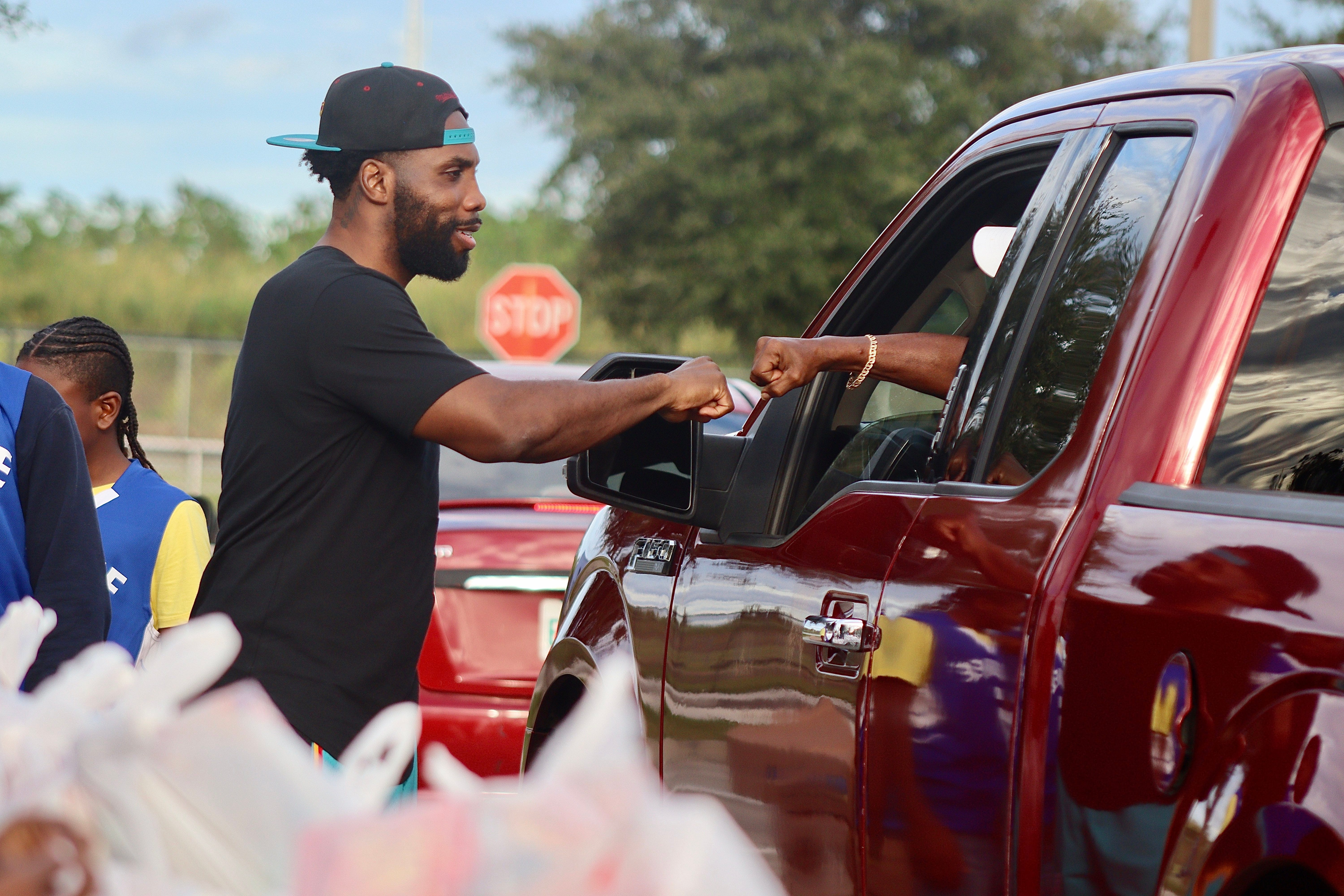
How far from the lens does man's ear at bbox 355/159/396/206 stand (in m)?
3.20

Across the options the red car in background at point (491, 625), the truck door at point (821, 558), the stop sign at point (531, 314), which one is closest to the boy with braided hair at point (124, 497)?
the red car in background at point (491, 625)

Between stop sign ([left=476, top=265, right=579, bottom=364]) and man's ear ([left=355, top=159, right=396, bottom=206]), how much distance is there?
50.3ft

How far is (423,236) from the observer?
324 cm

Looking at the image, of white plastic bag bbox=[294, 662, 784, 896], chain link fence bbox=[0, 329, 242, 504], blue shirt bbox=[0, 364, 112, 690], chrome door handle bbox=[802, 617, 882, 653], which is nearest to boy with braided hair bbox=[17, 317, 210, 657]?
blue shirt bbox=[0, 364, 112, 690]

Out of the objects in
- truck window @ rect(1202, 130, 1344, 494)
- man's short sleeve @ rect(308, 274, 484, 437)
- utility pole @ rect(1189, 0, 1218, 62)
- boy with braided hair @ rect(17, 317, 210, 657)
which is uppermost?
utility pole @ rect(1189, 0, 1218, 62)

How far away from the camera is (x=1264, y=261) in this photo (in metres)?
2.09

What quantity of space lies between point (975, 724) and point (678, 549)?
1.31 meters

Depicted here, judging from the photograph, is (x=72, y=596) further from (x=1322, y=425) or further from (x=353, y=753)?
(x=1322, y=425)

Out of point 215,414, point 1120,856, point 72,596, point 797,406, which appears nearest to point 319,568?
point 72,596

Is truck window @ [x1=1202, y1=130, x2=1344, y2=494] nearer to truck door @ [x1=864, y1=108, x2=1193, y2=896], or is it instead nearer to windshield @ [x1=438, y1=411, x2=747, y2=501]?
truck door @ [x1=864, y1=108, x2=1193, y2=896]

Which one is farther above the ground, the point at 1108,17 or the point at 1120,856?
the point at 1108,17

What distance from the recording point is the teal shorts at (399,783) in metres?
2.96

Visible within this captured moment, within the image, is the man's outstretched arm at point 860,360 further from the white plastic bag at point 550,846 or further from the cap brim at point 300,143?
the white plastic bag at point 550,846

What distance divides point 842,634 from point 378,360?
1040 millimetres
